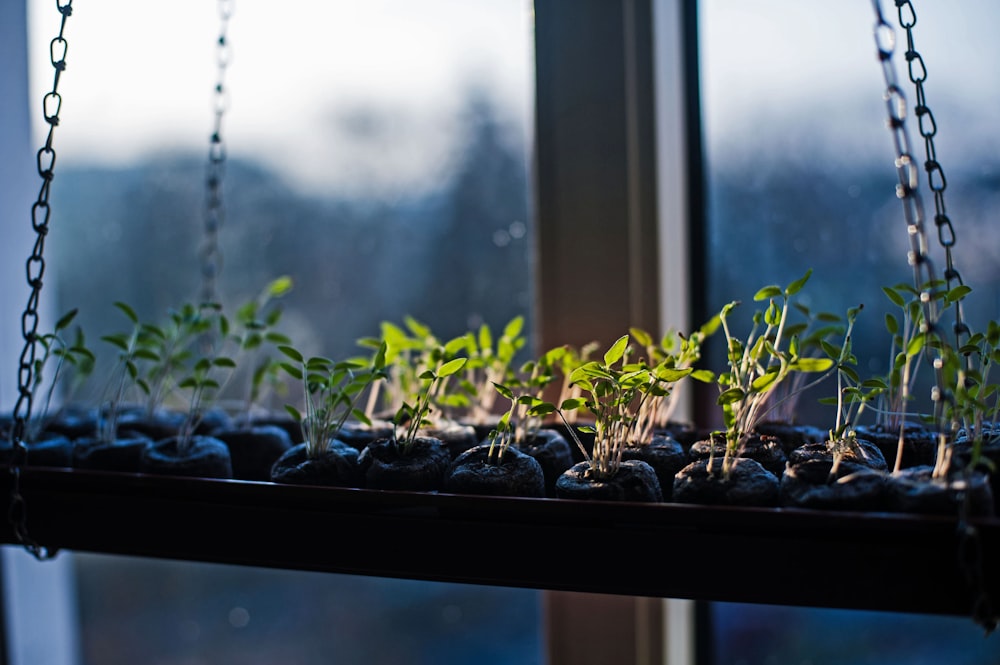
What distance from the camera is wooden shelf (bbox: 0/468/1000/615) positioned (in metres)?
0.69

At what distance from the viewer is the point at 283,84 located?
1.63 metres

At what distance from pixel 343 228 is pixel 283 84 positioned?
0.35 m

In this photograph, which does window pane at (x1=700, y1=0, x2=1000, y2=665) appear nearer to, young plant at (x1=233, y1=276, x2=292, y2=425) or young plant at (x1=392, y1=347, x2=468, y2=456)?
young plant at (x1=392, y1=347, x2=468, y2=456)

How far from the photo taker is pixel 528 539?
0.80 m

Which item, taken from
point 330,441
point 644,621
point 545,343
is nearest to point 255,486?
point 330,441

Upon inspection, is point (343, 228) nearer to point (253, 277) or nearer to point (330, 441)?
point (253, 277)

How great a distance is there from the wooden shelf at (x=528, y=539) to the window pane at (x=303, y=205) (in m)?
0.72

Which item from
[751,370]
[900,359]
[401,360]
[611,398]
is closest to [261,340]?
[401,360]


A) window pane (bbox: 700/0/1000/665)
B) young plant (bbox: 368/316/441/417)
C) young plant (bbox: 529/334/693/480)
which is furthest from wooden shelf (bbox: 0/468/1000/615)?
window pane (bbox: 700/0/1000/665)

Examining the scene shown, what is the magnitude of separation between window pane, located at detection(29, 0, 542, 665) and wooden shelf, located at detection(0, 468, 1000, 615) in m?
0.72

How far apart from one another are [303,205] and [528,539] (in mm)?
1104

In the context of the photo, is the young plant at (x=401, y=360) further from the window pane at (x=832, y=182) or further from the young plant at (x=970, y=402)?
the young plant at (x=970, y=402)

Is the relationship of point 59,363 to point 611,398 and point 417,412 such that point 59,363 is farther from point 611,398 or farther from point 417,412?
point 611,398

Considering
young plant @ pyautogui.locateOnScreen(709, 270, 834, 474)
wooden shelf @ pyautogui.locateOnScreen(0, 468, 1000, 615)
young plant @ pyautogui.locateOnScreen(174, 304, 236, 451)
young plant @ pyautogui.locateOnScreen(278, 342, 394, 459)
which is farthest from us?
young plant @ pyautogui.locateOnScreen(174, 304, 236, 451)
